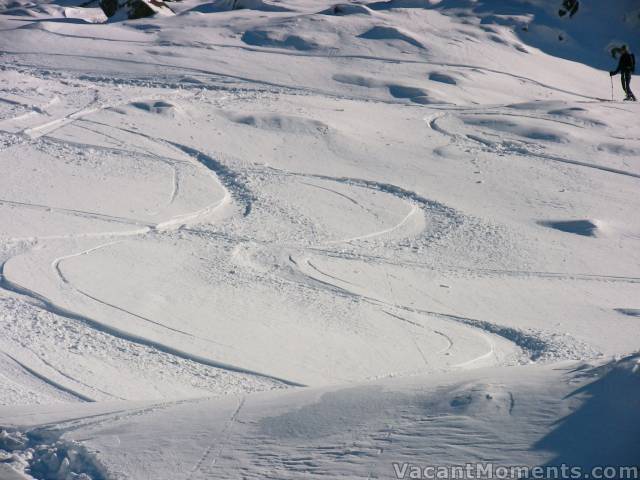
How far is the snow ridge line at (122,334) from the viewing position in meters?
4.82

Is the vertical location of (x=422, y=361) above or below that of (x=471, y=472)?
below

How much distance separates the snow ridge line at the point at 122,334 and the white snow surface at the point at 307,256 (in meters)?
0.02

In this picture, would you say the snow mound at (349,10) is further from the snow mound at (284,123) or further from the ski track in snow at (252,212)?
the snow mound at (284,123)

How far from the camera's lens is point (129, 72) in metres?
11.7

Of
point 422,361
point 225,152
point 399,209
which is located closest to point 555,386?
point 422,361

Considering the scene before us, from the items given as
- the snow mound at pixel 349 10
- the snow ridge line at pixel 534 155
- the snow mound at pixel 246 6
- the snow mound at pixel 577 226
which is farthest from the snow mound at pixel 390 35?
the snow mound at pixel 577 226

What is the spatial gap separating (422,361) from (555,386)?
84.6 inches

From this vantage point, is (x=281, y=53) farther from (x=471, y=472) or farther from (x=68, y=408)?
(x=471, y=472)

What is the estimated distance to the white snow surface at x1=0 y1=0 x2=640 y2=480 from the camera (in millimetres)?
2865

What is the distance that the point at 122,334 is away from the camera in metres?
5.16

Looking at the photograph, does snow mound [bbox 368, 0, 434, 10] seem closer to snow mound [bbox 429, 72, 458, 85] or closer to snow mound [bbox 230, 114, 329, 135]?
snow mound [bbox 429, 72, 458, 85]

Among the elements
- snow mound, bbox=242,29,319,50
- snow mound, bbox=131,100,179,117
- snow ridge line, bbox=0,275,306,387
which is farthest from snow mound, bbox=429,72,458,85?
snow ridge line, bbox=0,275,306,387

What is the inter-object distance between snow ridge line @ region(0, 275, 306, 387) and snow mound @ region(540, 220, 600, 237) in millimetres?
3684

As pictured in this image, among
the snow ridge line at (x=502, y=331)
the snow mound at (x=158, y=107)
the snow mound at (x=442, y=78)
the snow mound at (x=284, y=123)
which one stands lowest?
the snow ridge line at (x=502, y=331)
